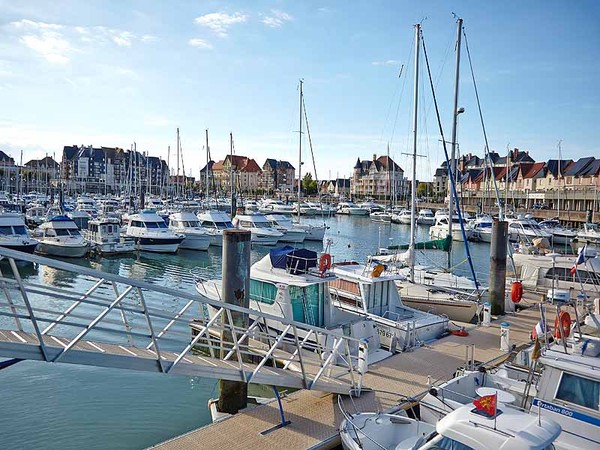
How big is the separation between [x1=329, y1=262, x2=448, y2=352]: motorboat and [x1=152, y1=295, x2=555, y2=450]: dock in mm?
567

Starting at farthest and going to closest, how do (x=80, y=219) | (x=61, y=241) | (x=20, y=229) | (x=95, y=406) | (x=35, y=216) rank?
(x=35, y=216), (x=80, y=219), (x=61, y=241), (x=20, y=229), (x=95, y=406)

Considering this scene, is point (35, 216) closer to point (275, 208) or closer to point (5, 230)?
point (5, 230)

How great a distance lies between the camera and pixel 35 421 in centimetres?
1202

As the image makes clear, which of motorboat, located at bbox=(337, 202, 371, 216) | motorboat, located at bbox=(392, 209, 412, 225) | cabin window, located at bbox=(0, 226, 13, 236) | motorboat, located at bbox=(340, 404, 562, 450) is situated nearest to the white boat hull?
cabin window, located at bbox=(0, 226, 13, 236)

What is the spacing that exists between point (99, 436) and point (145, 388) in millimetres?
2720

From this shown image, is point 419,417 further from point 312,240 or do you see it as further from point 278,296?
point 312,240

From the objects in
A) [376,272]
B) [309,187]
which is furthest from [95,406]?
[309,187]

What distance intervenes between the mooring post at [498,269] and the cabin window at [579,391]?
11.0m

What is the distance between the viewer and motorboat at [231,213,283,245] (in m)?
47.0

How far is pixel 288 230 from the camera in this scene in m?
50.1

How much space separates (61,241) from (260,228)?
18.3 metres

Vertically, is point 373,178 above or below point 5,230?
above

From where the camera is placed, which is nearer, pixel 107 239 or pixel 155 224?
pixel 107 239

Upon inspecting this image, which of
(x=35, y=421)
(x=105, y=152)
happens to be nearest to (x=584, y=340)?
(x=35, y=421)
